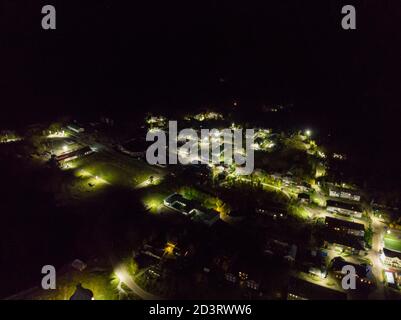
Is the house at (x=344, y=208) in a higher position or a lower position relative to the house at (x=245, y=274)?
higher

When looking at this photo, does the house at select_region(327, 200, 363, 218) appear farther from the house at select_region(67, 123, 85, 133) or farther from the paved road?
the house at select_region(67, 123, 85, 133)

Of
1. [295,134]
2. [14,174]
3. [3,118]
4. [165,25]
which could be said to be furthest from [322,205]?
[165,25]

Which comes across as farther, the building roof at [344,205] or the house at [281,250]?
the building roof at [344,205]

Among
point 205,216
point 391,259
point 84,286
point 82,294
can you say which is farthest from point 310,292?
point 84,286

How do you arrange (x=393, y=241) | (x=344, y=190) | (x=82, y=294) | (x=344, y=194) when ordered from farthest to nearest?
(x=344, y=190) → (x=344, y=194) → (x=393, y=241) → (x=82, y=294)

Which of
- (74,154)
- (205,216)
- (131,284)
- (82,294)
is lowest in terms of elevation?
(131,284)

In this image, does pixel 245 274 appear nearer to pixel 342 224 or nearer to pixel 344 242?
pixel 344 242

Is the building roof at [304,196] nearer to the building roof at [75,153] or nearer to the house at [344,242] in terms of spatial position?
the house at [344,242]

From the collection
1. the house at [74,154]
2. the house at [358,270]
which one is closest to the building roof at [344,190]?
the house at [358,270]
